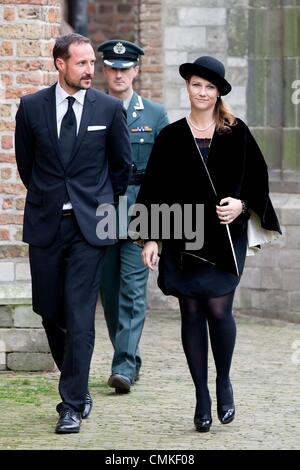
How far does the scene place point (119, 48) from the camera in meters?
9.30

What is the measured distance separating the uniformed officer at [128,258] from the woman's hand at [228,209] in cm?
146

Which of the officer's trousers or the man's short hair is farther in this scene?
the officer's trousers

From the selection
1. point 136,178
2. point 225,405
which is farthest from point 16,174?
point 225,405

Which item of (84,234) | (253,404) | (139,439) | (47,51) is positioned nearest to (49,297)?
(84,234)

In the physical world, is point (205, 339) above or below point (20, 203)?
below

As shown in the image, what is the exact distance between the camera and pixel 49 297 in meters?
7.95

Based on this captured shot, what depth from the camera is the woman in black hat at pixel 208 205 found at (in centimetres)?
782

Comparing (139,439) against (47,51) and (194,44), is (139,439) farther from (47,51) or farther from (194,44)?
(194,44)

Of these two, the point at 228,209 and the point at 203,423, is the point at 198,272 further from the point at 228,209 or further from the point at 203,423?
the point at 203,423

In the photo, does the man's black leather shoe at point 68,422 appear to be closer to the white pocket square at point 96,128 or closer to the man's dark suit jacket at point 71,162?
the man's dark suit jacket at point 71,162

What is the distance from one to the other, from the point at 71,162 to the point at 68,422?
1.29 meters

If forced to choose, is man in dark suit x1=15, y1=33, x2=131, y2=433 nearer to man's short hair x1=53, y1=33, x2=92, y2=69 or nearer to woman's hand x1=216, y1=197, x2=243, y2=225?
man's short hair x1=53, y1=33, x2=92, y2=69

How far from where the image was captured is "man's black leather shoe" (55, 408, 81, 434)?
775cm

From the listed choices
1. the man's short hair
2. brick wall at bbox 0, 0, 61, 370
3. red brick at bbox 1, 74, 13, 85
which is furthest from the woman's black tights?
red brick at bbox 1, 74, 13, 85
